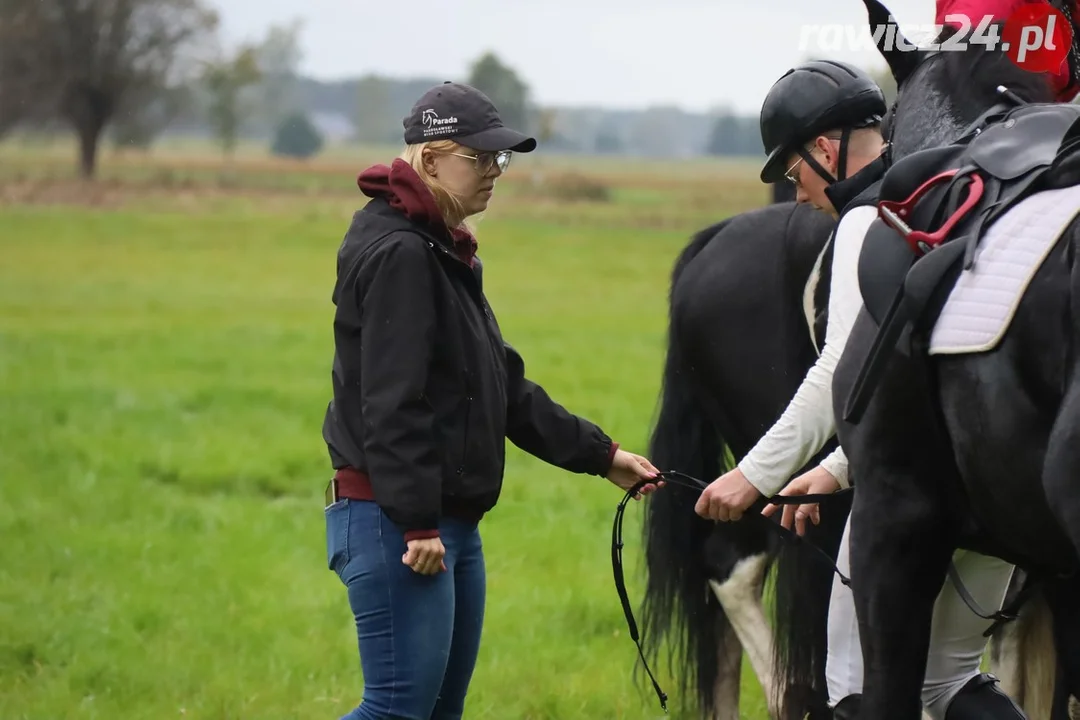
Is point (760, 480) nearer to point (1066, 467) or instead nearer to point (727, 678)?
point (1066, 467)

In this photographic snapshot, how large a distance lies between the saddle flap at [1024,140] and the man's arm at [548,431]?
4.41 ft

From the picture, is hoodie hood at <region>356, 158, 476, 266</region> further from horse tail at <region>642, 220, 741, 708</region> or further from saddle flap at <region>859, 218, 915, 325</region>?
horse tail at <region>642, 220, 741, 708</region>

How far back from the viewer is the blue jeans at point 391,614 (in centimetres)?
315

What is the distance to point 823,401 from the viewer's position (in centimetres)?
326

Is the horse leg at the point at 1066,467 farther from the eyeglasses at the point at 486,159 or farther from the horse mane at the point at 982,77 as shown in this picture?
the eyeglasses at the point at 486,159

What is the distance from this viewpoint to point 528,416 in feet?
11.9

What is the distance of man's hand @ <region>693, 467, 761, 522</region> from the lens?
3363mm

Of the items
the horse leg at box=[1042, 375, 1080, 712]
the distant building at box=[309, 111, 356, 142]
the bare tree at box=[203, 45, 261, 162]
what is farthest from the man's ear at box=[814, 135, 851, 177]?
the distant building at box=[309, 111, 356, 142]

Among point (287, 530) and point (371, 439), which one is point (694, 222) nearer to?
point (287, 530)

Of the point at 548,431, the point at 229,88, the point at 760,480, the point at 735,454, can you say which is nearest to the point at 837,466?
the point at 760,480

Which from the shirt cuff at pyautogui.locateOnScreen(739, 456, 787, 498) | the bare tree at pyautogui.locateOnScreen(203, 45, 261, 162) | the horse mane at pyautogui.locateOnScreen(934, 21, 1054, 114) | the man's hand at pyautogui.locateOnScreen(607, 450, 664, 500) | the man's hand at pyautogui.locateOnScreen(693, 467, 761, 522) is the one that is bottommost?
the bare tree at pyautogui.locateOnScreen(203, 45, 261, 162)

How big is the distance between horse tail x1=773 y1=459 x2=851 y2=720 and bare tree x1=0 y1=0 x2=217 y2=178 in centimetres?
3951

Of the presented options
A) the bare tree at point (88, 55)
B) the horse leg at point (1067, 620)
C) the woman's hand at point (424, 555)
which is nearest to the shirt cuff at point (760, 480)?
the horse leg at point (1067, 620)

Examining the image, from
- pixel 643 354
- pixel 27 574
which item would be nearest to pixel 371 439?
pixel 27 574
